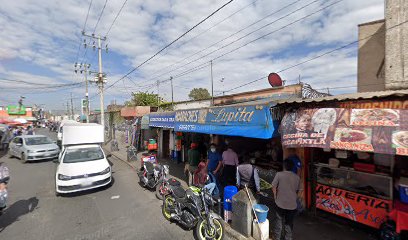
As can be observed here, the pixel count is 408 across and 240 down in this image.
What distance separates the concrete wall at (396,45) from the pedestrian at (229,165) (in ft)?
22.4

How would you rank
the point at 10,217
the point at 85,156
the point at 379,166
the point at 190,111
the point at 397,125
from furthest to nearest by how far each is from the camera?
the point at 85,156 → the point at 190,111 → the point at 10,217 → the point at 379,166 → the point at 397,125

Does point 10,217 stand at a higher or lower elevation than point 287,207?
lower

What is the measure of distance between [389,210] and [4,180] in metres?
9.00

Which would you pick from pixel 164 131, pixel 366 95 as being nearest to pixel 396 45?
pixel 366 95

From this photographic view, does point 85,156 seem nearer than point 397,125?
No

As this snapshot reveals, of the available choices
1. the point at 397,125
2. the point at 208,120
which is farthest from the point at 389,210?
the point at 208,120

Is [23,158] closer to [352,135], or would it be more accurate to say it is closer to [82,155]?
[82,155]

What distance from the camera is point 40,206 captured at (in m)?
6.91

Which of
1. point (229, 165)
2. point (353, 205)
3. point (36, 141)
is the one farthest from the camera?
point (36, 141)

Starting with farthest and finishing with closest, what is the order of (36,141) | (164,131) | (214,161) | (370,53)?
(164,131), (36,141), (370,53), (214,161)

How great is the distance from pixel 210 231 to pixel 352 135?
11.5 feet

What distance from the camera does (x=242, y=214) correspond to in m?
4.96

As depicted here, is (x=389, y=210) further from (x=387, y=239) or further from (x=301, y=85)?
(x=301, y=85)

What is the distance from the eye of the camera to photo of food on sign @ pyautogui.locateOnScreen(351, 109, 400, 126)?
3.55 meters
